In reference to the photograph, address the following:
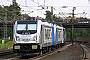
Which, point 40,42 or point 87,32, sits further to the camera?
point 87,32

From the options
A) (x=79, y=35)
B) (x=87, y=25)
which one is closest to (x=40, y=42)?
(x=87, y=25)

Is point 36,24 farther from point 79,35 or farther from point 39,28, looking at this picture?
point 79,35

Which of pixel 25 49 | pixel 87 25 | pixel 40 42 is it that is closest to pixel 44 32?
pixel 40 42

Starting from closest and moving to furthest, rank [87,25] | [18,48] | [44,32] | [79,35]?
[18,48], [44,32], [87,25], [79,35]

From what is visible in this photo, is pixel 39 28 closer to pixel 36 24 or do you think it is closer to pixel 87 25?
pixel 36 24

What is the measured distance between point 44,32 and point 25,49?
12.8ft

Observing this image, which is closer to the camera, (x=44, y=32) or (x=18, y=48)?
(x=18, y=48)

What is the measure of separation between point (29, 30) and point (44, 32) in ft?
10.2

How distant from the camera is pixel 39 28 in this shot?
23.7 meters

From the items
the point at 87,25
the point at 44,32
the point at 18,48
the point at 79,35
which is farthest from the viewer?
the point at 79,35

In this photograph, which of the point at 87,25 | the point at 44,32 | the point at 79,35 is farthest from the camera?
the point at 79,35

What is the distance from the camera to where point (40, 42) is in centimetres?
2403

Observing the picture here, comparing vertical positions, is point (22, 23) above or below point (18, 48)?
above

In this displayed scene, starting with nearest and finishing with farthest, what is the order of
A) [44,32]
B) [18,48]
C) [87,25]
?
[18,48]
[44,32]
[87,25]
